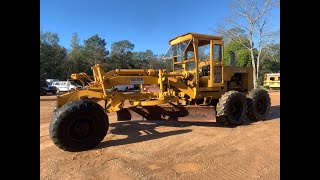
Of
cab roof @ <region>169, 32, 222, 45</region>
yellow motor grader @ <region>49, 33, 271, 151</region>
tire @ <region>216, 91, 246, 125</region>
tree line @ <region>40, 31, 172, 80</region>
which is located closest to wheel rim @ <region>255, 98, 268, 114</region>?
yellow motor grader @ <region>49, 33, 271, 151</region>

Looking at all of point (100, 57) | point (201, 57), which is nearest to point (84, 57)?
point (100, 57)

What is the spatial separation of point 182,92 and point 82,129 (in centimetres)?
395

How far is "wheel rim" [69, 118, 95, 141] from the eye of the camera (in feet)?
20.0

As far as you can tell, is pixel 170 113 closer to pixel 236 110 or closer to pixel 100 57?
pixel 236 110

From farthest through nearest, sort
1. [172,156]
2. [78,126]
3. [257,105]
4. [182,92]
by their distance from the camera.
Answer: [257,105], [182,92], [78,126], [172,156]

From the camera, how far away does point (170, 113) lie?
8.76m

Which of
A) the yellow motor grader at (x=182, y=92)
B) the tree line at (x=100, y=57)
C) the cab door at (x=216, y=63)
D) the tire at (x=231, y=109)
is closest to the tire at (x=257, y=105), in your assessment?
the yellow motor grader at (x=182, y=92)

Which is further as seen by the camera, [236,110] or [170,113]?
[236,110]

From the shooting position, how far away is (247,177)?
14.4 ft

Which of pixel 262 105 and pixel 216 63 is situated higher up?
pixel 216 63
